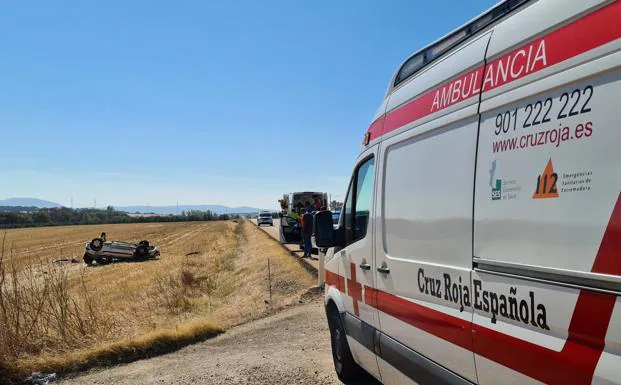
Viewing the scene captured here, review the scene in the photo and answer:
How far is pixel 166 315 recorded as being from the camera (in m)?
13.0

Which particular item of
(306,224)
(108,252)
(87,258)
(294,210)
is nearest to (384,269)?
(306,224)

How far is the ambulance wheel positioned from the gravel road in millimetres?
160

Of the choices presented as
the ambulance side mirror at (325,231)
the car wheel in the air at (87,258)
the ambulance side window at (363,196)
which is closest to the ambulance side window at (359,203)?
the ambulance side window at (363,196)

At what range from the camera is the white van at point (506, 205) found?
2090mm

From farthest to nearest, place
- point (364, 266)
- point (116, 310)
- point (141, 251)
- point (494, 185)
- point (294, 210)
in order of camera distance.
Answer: point (141, 251) < point (294, 210) < point (116, 310) < point (364, 266) < point (494, 185)

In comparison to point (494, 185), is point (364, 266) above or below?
below

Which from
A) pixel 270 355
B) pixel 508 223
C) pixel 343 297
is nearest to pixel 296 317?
pixel 270 355

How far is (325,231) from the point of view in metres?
5.48

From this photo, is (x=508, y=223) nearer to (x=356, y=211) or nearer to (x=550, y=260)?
Result: (x=550, y=260)

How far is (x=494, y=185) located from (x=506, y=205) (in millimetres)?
152

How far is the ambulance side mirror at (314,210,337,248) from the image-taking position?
5.48 metres

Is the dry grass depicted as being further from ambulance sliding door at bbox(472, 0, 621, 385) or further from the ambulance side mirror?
ambulance sliding door at bbox(472, 0, 621, 385)

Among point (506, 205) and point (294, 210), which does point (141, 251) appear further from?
point (506, 205)

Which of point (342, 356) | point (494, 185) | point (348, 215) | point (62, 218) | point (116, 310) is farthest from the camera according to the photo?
point (62, 218)
